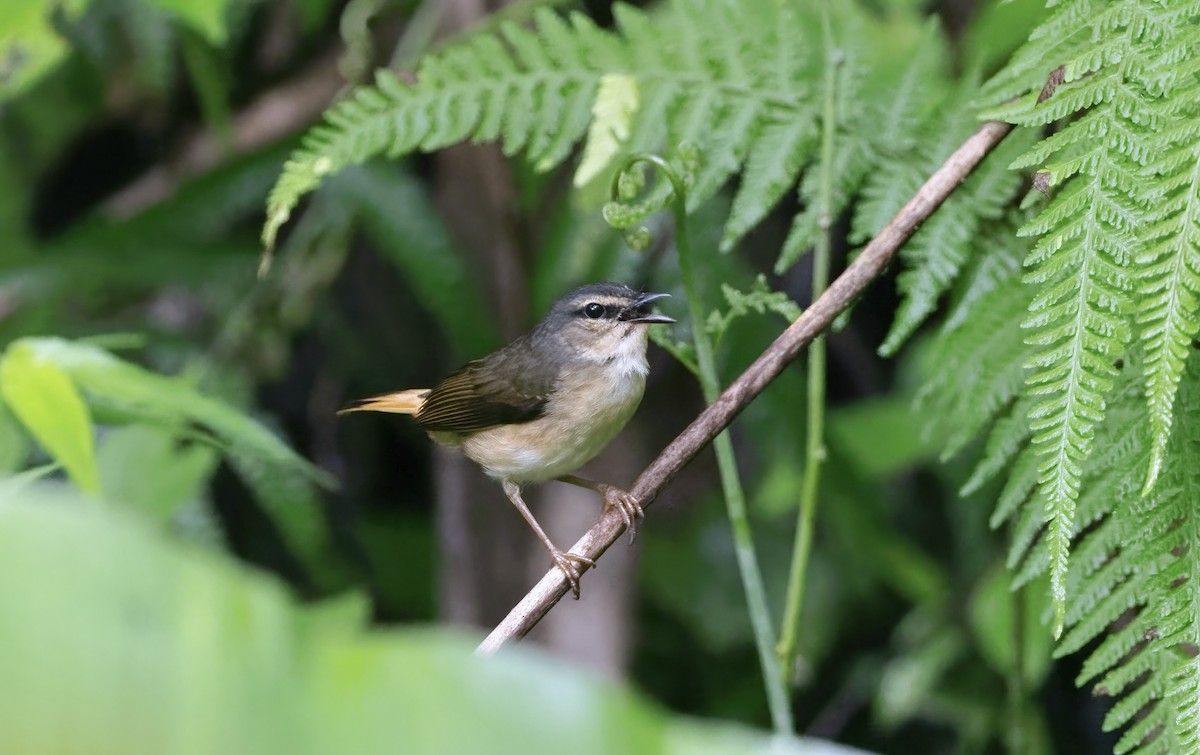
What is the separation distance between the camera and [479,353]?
3311mm

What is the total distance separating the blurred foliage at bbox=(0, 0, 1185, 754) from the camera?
764mm

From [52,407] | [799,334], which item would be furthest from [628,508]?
[52,407]

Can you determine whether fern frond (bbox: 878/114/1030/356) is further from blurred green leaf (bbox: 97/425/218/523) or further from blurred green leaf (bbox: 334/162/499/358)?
blurred green leaf (bbox: 334/162/499/358)

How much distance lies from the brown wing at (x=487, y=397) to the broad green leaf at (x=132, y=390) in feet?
3.56

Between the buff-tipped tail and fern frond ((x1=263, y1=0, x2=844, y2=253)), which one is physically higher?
fern frond ((x1=263, y1=0, x2=844, y2=253))

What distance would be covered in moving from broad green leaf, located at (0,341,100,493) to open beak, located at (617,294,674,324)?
1648 mm

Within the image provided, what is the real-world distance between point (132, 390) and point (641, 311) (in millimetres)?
1672

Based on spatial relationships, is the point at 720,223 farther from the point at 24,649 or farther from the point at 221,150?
the point at 24,649

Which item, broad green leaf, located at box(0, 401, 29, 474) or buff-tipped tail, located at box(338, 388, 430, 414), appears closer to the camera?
broad green leaf, located at box(0, 401, 29, 474)

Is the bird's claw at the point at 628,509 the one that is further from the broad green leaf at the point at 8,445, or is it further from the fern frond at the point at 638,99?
the broad green leaf at the point at 8,445

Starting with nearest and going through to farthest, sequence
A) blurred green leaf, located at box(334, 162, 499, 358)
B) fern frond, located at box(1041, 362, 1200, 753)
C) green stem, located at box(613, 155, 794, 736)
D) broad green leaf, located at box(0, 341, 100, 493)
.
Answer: broad green leaf, located at box(0, 341, 100, 493)
fern frond, located at box(1041, 362, 1200, 753)
green stem, located at box(613, 155, 794, 736)
blurred green leaf, located at box(334, 162, 499, 358)

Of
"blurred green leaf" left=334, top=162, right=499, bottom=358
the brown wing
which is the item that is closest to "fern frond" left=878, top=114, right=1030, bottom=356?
the brown wing

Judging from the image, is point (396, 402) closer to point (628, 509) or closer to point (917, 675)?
point (628, 509)

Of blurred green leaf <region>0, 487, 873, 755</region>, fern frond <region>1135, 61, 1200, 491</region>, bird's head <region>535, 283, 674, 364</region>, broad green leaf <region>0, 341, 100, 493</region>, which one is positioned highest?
fern frond <region>1135, 61, 1200, 491</region>
